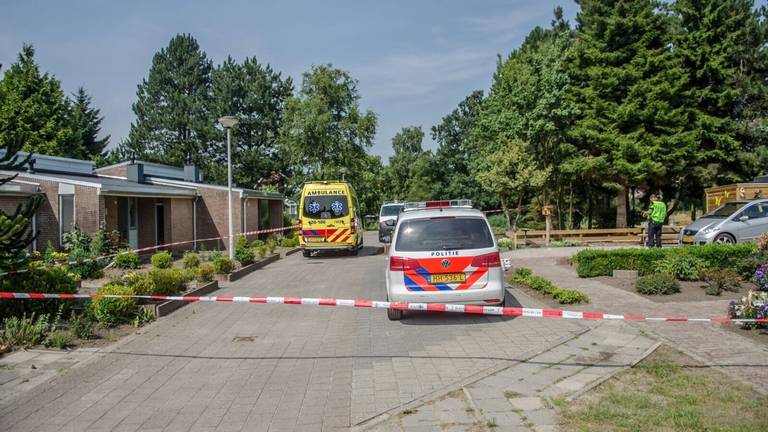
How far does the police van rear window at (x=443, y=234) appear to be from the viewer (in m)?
8.72

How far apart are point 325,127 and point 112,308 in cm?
3044

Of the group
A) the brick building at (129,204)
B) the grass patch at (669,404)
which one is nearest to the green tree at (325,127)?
the brick building at (129,204)

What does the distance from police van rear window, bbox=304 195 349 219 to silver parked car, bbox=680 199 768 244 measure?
1223 cm

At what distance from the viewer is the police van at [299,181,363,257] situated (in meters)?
21.9

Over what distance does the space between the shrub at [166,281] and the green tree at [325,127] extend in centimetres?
2720

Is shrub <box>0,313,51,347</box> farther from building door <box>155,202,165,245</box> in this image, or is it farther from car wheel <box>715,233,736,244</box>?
building door <box>155,202,165,245</box>

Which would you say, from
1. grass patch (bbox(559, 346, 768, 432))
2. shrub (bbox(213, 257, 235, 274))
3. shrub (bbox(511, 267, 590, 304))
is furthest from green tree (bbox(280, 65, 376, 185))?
grass patch (bbox(559, 346, 768, 432))

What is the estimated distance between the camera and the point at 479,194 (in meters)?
56.5

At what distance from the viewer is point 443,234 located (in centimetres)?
886

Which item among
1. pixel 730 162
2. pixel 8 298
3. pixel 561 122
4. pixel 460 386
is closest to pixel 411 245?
pixel 460 386

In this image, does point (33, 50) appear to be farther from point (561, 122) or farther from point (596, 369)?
point (596, 369)

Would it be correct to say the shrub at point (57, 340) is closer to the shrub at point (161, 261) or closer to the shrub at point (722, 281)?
the shrub at point (161, 261)

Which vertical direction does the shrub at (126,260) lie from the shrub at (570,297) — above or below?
above

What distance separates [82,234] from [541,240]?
731 inches
